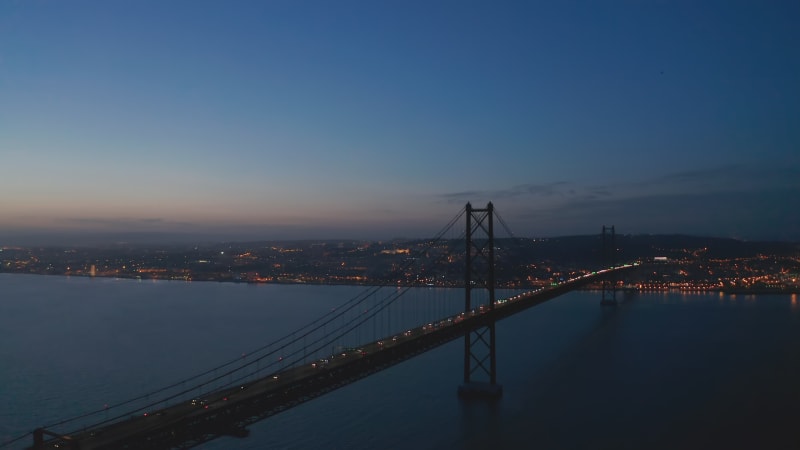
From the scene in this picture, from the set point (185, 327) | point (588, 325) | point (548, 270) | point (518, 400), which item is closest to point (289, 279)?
point (548, 270)

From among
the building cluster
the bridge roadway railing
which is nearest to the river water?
the bridge roadway railing

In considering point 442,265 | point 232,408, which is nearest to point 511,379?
point 232,408

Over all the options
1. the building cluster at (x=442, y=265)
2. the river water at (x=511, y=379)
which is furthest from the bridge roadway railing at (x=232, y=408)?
the building cluster at (x=442, y=265)

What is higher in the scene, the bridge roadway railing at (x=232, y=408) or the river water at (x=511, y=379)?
the bridge roadway railing at (x=232, y=408)

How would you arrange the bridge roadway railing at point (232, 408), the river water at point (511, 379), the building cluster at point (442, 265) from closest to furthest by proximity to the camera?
the bridge roadway railing at point (232, 408)
the river water at point (511, 379)
the building cluster at point (442, 265)

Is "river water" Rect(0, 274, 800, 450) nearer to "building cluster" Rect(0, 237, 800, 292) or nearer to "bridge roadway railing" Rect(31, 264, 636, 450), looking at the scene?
"bridge roadway railing" Rect(31, 264, 636, 450)

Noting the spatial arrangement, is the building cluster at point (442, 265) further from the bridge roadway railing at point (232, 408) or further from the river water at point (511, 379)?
the bridge roadway railing at point (232, 408)
